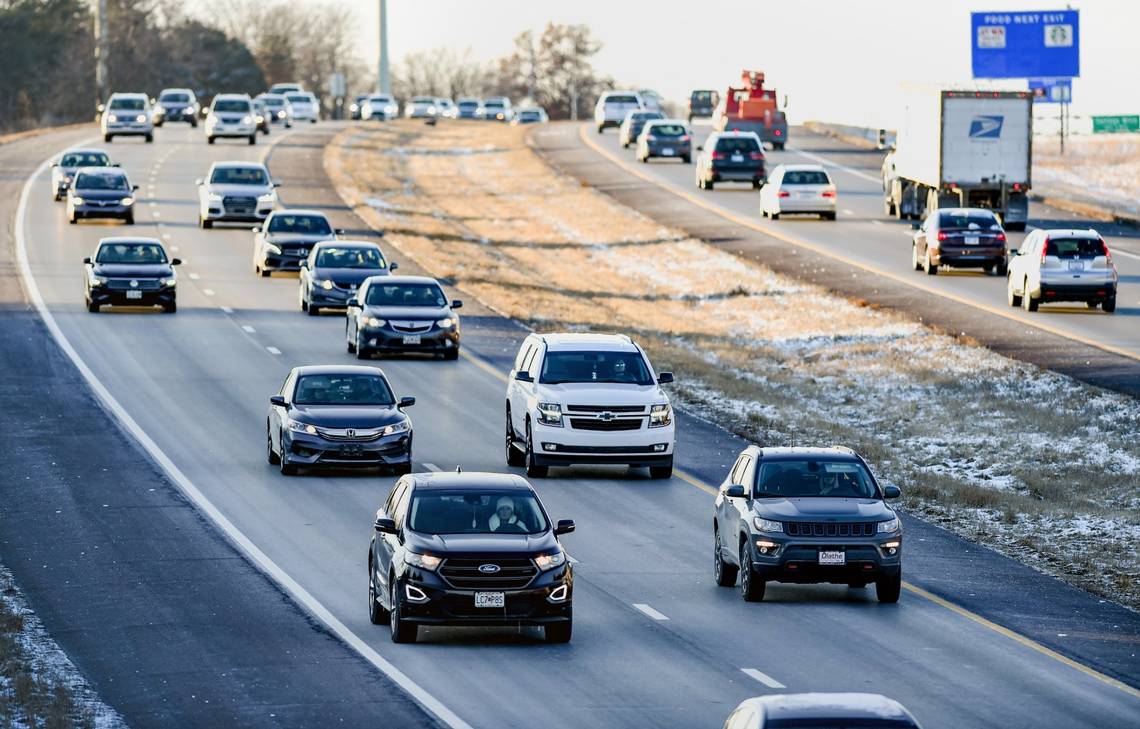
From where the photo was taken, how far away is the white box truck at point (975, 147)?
63.4m

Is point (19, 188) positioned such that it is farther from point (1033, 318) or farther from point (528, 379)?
point (528, 379)

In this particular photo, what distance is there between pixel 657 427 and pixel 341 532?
5.68m

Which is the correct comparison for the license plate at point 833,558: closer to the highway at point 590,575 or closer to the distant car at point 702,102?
the highway at point 590,575

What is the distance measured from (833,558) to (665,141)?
239ft

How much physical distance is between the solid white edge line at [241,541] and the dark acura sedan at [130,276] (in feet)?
4.11

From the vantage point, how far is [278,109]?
399ft

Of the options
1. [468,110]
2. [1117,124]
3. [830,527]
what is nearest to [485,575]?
[830,527]

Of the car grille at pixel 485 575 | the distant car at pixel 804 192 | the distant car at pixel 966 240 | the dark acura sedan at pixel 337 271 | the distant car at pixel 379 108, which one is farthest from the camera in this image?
the distant car at pixel 379 108

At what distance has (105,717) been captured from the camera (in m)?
17.0

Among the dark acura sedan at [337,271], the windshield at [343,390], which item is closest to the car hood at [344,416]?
the windshield at [343,390]

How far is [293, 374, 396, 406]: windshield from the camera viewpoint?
100 feet

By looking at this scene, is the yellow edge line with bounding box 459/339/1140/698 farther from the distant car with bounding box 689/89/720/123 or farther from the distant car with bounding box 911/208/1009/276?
the distant car with bounding box 689/89/720/123

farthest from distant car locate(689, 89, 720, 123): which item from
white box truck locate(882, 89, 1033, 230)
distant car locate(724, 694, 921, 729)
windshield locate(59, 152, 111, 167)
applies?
distant car locate(724, 694, 921, 729)

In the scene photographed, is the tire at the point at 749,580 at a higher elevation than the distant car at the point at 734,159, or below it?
below
